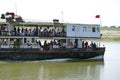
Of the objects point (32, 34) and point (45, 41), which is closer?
point (32, 34)

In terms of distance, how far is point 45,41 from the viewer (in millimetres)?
36000

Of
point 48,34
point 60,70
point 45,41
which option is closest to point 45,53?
point 45,41

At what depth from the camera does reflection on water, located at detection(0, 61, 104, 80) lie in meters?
27.8

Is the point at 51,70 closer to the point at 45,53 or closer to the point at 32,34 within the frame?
the point at 45,53

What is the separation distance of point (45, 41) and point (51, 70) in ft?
18.2

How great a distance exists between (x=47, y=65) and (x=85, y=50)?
4385 millimetres

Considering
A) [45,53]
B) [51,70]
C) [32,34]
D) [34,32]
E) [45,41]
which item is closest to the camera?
[51,70]

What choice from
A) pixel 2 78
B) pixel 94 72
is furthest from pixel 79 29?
pixel 2 78

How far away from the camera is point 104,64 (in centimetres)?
3497

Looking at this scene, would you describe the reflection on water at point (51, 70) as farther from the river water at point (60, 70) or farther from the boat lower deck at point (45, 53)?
the boat lower deck at point (45, 53)

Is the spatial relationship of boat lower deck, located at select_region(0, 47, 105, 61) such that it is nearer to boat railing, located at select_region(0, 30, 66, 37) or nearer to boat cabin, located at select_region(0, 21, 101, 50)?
boat cabin, located at select_region(0, 21, 101, 50)

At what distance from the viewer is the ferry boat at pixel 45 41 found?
34562 mm

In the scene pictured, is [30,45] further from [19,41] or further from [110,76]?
[110,76]

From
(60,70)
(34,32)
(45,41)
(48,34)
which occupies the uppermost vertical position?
(34,32)
